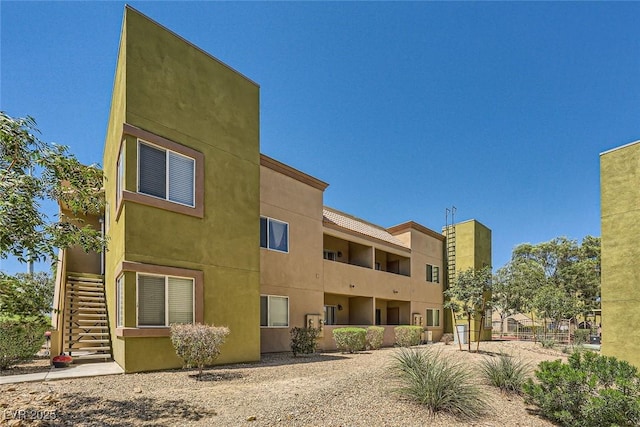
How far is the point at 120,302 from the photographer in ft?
34.3

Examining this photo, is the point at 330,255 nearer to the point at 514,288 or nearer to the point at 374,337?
the point at 374,337

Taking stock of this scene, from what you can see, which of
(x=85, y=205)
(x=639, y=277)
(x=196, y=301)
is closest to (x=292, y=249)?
(x=196, y=301)

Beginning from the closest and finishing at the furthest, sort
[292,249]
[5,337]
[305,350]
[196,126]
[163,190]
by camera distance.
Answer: [5,337] → [163,190] → [196,126] → [305,350] → [292,249]

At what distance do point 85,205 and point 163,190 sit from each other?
152 inches

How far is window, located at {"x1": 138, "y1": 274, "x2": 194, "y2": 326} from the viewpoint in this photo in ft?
32.9

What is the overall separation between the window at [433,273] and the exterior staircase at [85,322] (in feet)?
70.9

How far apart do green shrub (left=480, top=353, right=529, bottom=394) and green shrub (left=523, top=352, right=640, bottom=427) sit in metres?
0.57

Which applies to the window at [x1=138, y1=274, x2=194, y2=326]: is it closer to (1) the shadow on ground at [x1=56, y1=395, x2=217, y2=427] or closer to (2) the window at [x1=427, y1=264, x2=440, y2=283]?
(1) the shadow on ground at [x1=56, y1=395, x2=217, y2=427]

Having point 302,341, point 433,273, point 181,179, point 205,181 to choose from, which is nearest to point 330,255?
point 302,341

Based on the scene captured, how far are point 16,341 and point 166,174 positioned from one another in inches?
233

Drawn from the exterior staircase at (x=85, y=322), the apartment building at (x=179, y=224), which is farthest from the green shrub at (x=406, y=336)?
the exterior staircase at (x=85, y=322)

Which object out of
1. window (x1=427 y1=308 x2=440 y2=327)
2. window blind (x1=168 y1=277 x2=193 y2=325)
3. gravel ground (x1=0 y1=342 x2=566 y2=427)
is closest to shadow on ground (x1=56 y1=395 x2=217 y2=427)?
gravel ground (x1=0 y1=342 x2=566 y2=427)

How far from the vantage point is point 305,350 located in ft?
49.2

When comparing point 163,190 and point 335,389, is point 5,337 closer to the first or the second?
point 163,190
